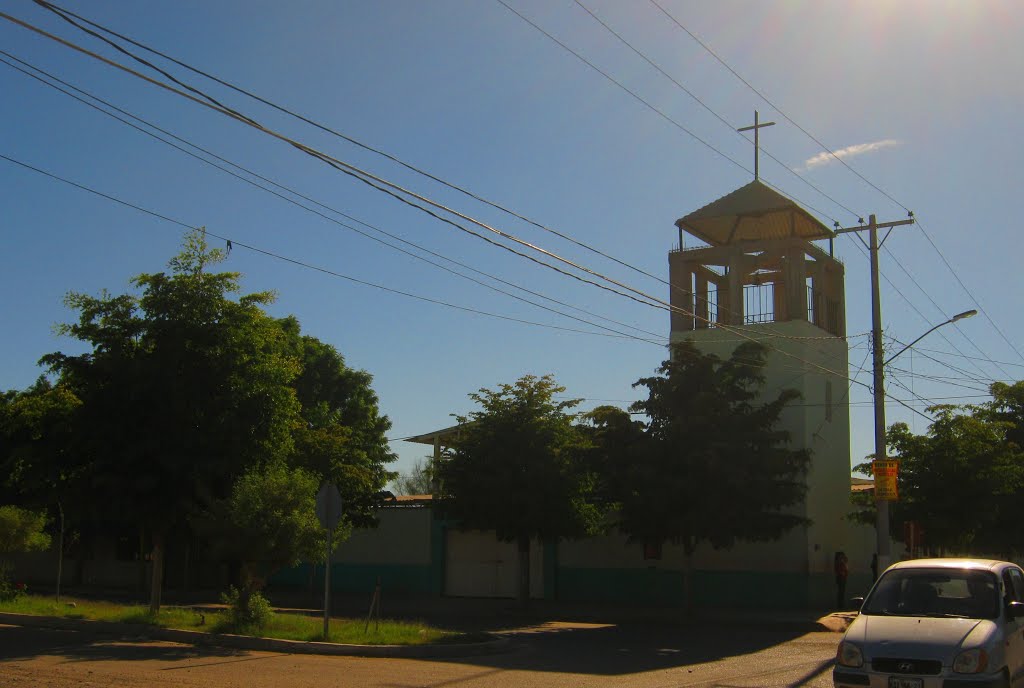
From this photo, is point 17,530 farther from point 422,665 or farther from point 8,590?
point 422,665

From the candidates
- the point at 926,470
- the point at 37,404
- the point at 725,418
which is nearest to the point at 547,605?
the point at 725,418

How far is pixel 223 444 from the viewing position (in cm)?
2012

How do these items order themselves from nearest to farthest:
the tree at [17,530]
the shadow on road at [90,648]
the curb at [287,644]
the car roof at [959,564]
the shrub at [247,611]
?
the car roof at [959,564] → the shadow on road at [90,648] → the curb at [287,644] → the shrub at [247,611] → the tree at [17,530]

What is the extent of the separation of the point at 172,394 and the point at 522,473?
10.6m

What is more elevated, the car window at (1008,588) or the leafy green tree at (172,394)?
the leafy green tree at (172,394)

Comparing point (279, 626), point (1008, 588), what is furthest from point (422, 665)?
point (1008, 588)

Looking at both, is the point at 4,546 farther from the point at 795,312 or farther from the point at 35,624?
the point at 795,312

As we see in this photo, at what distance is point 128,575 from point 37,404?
63.4 feet

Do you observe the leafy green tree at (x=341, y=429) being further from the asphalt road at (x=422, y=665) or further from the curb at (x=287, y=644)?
the asphalt road at (x=422, y=665)

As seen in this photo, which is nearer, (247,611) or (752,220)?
(247,611)

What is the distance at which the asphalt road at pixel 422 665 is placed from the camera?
12703 millimetres

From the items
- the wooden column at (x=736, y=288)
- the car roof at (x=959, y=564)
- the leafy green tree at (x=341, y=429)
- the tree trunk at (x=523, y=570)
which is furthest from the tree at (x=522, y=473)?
the car roof at (x=959, y=564)

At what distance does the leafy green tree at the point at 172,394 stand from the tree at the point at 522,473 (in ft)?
25.8

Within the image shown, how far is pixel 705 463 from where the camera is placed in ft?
82.4
